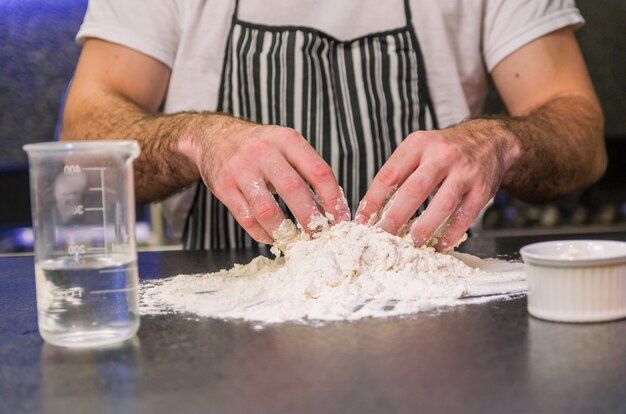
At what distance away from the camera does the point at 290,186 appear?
105cm

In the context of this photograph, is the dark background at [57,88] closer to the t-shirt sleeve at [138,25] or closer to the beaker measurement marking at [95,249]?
the t-shirt sleeve at [138,25]

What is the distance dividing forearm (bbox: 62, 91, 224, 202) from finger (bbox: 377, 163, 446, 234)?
360 mm

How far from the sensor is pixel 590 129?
1.65 metres

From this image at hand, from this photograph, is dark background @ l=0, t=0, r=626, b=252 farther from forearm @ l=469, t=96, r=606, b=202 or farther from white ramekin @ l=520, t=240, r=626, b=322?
white ramekin @ l=520, t=240, r=626, b=322

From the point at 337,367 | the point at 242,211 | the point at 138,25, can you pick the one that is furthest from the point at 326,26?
the point at 337,367

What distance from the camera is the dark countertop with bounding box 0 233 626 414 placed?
592mm

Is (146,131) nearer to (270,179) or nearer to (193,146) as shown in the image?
(193,146)

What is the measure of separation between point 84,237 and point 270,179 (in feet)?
1.08

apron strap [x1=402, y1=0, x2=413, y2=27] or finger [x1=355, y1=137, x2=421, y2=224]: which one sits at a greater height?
apron strap [x1=402, y1=0, x2=413, y2=27]

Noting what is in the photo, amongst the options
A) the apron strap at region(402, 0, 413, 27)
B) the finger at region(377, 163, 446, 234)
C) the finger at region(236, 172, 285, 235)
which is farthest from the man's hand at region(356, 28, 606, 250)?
the apron strap at region(402, 0, 413, 27)

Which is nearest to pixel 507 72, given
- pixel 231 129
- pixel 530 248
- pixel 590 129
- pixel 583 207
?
pixel 590 129

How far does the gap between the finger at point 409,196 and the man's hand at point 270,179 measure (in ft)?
0.18

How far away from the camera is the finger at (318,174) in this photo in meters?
1.05

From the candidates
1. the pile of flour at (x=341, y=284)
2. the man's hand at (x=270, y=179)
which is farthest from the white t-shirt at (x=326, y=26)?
the pile of flour at (x=341, y=284)
